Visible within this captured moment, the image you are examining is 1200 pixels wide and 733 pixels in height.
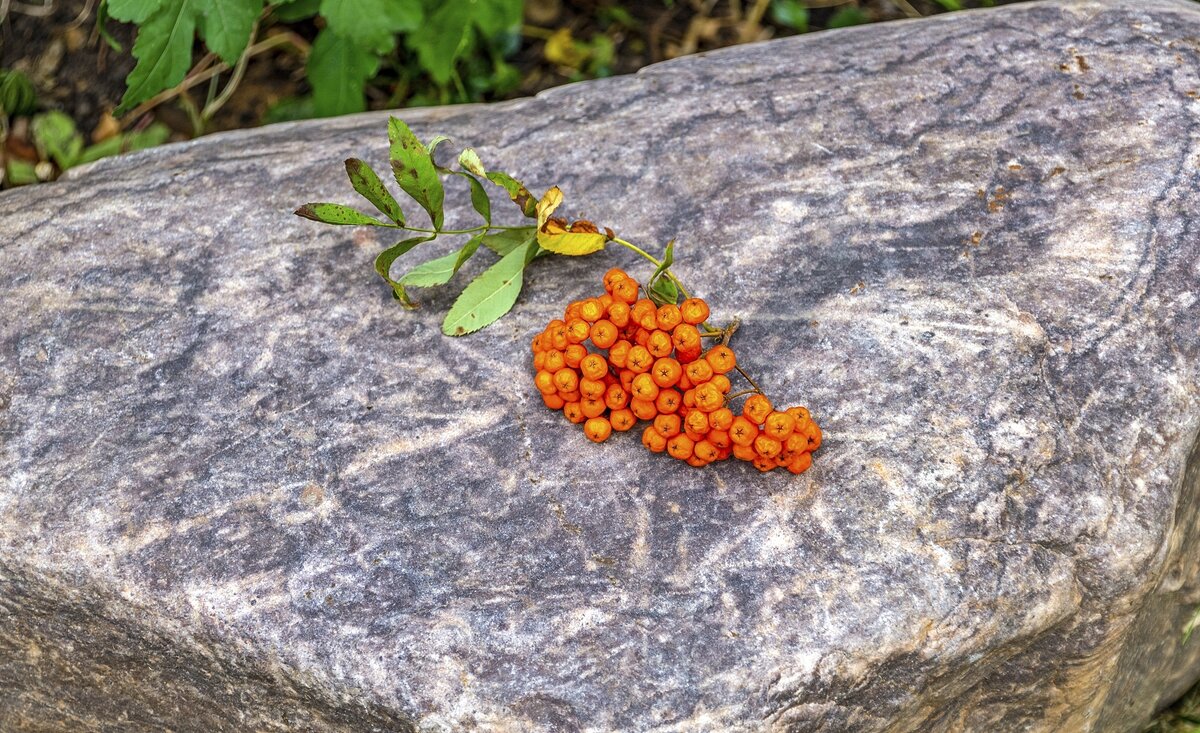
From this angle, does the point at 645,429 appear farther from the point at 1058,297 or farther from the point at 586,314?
the point at 1058,297

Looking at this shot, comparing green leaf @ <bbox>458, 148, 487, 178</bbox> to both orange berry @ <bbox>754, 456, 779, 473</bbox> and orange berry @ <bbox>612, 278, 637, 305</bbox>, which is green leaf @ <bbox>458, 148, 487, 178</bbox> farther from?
orange berry @ <bbox>754, 456, 779, 473</bbox>

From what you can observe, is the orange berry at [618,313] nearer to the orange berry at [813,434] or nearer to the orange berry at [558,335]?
the orange berry at [558,335]

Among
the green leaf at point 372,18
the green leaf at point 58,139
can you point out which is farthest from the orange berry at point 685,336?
the green leaf at point 58,139

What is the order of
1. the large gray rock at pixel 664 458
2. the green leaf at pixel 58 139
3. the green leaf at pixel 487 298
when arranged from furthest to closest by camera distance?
the green leaf at pixel 58 139 < the green leaf at pixel 487 298 < the large gray rock at pixel 664 458

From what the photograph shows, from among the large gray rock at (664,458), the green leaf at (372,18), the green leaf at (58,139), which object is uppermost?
the green leaf at (372,18)

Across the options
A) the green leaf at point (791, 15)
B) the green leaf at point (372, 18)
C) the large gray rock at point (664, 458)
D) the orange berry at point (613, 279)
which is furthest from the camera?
the green leaf at point (791, 15)

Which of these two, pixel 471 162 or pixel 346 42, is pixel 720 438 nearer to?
pixel 471 162

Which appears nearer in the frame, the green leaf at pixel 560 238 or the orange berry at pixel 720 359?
the orange berry at pixel 720 359
